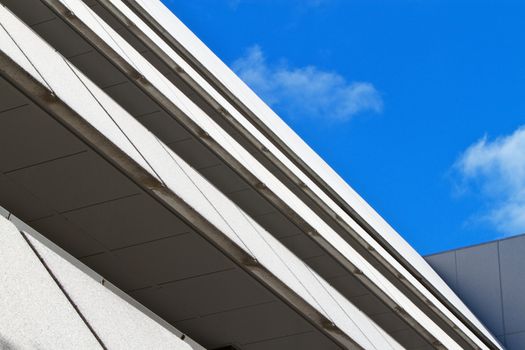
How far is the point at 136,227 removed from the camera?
1012 cm

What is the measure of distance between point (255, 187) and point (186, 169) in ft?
13.3

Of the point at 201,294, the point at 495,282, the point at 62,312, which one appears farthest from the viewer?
the point at 495,282

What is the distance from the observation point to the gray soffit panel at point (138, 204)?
30.6ft

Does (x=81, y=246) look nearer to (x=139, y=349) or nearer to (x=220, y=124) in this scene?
(x=139, y=349)

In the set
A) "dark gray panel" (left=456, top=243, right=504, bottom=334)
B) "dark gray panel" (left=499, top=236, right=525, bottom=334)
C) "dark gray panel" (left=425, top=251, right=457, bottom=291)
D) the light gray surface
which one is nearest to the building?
the light gray surface

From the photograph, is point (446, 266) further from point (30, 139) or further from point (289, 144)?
point (30, 139)

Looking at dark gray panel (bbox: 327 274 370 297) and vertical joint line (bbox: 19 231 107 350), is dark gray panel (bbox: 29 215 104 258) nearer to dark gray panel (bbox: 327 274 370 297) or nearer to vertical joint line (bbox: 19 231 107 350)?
vertical joint line (bbox: 19 231 107 350)

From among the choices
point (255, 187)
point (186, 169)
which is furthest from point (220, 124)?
point (186, 169)

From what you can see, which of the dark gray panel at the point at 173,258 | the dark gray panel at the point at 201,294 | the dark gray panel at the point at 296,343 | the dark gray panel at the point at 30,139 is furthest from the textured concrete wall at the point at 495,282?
the dark gray panel at the point at 30,139

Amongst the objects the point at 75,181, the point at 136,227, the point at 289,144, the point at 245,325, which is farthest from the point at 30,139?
the point at 289,144

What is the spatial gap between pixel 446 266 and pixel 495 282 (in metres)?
1.70

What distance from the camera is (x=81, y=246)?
33.8ft

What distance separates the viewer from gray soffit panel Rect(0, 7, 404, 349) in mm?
9312

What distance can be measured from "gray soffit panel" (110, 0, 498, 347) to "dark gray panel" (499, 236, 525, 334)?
1494mm
